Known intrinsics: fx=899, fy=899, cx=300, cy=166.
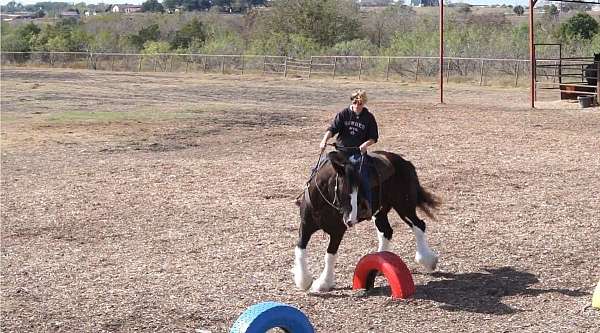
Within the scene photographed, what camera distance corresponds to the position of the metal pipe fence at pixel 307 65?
39188mm

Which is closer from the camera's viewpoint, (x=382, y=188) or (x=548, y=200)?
(x=382, y=188)

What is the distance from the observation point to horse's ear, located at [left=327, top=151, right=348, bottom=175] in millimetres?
7898

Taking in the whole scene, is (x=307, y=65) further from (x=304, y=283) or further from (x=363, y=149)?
(x=304, y=283)

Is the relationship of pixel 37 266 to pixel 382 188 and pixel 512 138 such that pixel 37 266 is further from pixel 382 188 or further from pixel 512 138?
pixel 512 138

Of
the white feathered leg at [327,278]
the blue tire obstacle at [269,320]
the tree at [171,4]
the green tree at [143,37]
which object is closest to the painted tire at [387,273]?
the white feathered leg at [327,278]

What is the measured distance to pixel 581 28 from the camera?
47250 mm

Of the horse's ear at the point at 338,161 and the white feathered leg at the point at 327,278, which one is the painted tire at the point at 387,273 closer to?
the white feathered leg at the point at 327,278

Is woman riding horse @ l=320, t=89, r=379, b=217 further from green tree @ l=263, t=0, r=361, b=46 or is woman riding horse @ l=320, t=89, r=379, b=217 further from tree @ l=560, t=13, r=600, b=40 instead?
green tree @ l=263, t=0, r=361, b=46

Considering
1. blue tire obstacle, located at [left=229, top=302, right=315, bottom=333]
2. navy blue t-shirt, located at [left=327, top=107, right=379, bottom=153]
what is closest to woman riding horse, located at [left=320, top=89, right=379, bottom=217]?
navy blue t-shirt, located at [left=327, top=107, right=379, bottom=153]

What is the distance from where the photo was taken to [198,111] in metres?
26.3

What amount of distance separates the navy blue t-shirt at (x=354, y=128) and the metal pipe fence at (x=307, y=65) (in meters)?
27.9

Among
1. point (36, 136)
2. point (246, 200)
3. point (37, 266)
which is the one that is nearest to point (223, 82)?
point (36, 136)

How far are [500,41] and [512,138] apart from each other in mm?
27993

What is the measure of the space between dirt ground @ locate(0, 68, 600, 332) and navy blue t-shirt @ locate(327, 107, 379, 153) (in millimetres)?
1369
